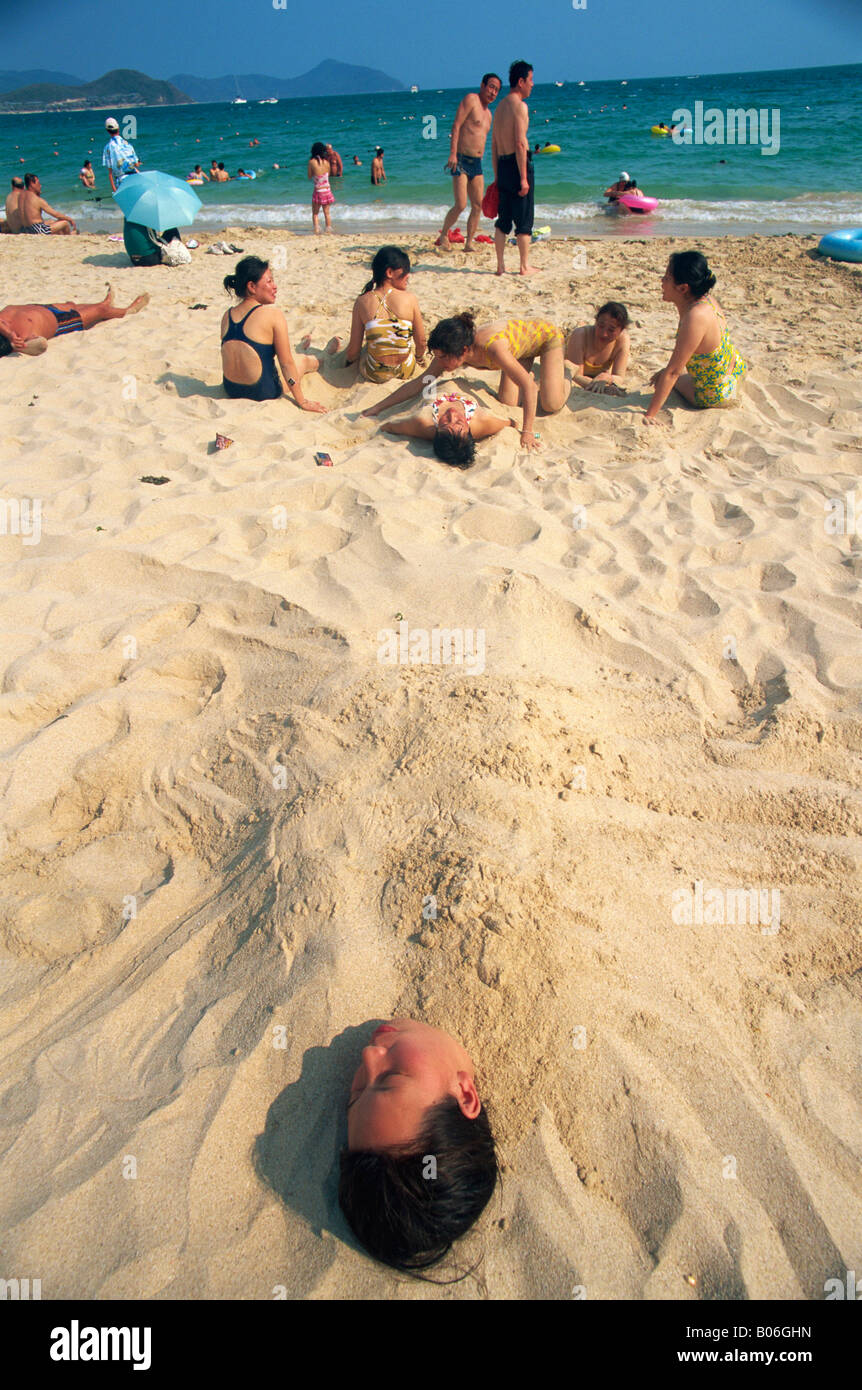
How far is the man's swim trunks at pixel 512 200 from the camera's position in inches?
289

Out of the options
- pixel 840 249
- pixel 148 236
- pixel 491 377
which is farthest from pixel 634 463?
pixel 148 236

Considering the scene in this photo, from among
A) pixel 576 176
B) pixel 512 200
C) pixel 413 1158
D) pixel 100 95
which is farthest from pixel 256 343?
pixel 100 95

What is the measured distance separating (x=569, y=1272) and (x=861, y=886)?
1.35 metres

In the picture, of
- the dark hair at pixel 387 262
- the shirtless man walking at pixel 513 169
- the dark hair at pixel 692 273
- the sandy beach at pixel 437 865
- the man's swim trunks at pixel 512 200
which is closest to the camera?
the sandy beach at pixel 437 865

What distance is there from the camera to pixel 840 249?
25.9 feet

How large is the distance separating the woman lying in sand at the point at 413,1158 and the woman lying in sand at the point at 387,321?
4.87 m

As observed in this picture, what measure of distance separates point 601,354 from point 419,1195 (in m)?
5.25

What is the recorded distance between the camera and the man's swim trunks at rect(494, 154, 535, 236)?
7.35 meters

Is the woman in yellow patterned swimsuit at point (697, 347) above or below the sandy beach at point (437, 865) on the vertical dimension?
above

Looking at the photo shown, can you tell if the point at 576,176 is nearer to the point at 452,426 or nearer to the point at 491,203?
the point at 491,203

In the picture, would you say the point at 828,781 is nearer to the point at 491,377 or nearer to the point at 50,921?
the point at 50,921

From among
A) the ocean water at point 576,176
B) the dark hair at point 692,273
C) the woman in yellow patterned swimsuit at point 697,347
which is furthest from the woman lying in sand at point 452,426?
→ the ocean water at point 576,176

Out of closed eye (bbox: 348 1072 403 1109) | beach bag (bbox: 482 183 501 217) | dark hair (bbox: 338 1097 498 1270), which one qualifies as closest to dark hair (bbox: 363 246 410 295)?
beach bag (bbox: 482 183 501 217)

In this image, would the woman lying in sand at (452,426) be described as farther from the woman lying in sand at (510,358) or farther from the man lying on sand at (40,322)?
the man lying on sand at (40,322)
